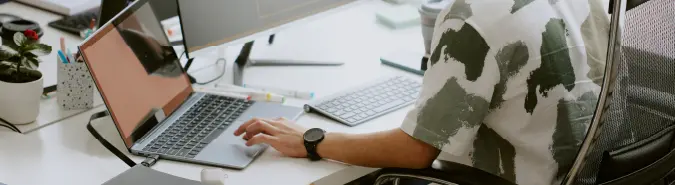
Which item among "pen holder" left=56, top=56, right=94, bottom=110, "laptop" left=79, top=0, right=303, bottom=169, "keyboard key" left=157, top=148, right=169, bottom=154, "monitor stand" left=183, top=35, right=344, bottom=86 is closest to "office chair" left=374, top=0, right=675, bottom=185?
"laptop" left=79, top=0, right=303, bottom=169

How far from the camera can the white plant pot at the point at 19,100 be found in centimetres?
153

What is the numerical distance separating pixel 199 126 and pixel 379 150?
0.40m

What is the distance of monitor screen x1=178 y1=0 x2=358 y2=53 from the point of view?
5.62 ft

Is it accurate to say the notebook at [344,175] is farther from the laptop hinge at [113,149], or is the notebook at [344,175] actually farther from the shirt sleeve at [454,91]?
the laptop hinge at [113,149]

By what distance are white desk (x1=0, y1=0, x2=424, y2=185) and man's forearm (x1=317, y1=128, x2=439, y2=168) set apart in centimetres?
3

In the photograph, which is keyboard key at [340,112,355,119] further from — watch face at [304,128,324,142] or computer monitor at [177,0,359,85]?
computer monitor at [177,0,359,85]

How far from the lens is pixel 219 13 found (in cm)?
176

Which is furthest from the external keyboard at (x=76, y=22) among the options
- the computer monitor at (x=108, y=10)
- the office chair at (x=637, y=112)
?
the office chair at (x=637, y=112)

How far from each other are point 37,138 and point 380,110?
0.69 meters

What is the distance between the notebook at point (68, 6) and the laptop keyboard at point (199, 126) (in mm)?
666

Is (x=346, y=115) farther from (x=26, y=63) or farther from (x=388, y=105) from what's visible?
(x=26, y=63)

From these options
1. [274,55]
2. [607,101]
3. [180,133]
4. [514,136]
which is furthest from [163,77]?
[607,101]

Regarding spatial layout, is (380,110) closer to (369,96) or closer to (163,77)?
(369,96)

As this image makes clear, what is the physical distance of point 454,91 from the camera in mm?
1311
